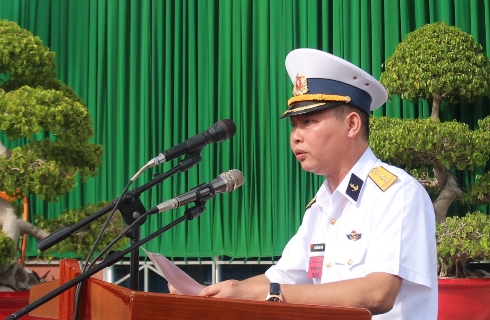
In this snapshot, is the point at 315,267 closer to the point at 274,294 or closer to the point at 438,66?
the point at 274,294

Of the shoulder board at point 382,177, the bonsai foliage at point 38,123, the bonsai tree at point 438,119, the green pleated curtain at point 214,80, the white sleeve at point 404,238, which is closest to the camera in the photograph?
the white sleeve at point 404,238

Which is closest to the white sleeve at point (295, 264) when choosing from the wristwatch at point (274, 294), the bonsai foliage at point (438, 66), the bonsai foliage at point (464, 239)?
the wristwatch at point (274, 294)

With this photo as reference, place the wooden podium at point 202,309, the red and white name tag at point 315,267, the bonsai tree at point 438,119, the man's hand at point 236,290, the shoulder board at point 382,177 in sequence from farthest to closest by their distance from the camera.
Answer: the bonsai tree at point 438,119
the red and white name tag at point 315,267
the shoulder board at point 382,177
the man's hand at point 236,290
the wooden podium at point 202,309

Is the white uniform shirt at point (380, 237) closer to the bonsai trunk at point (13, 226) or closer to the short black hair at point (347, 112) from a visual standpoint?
the short black hair at point (347, 112)

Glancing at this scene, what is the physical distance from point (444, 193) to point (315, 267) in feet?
6.41

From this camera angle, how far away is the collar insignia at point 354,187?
5.53 ft

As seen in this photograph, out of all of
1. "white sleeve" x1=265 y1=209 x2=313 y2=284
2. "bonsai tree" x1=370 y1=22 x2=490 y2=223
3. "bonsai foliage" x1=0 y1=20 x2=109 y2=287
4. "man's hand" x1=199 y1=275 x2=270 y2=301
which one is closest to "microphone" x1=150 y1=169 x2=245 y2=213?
"man's hand" x1=199 y1=275 x2=270 y2=301

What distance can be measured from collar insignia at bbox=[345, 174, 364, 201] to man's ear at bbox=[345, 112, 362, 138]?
0.09 m

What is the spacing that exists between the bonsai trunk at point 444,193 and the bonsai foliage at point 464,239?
0.85 feet

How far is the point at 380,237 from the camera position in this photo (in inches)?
61.3

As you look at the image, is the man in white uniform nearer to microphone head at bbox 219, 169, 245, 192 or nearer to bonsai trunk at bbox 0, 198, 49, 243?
microphone head at bbox 219, 169, 245, 192

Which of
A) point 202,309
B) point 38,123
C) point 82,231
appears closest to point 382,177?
point 202,309

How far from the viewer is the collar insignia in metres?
1.69

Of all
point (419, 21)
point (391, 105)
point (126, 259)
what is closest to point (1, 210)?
point (126, 259)
